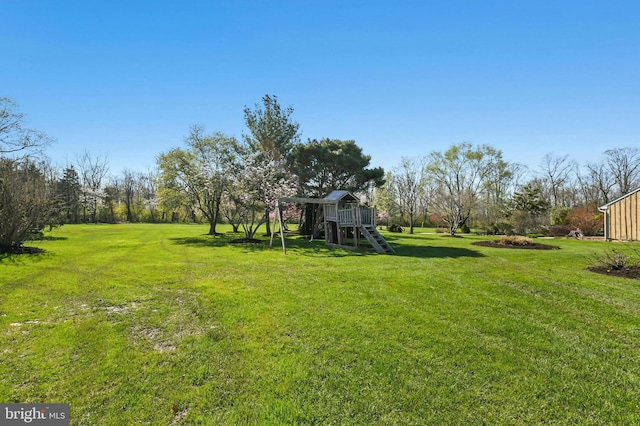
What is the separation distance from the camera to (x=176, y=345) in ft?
14.6

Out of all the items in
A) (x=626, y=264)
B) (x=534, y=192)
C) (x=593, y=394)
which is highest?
(x=534, y=192)

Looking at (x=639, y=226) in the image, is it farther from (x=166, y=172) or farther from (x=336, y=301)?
(x=166, y=172)

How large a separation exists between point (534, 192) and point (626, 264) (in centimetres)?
2566

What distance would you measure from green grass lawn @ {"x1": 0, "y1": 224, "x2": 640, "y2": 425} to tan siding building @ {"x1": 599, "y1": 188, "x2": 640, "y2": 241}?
11.0 m

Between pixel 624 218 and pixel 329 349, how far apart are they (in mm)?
18445

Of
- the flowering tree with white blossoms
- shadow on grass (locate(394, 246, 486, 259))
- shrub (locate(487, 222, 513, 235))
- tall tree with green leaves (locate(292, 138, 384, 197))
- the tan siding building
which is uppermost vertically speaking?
tall tree with green leaves (locate(292, 138, 384, 197))

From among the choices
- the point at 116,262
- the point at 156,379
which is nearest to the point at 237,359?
the point at 156,379

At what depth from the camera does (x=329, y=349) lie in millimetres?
4301

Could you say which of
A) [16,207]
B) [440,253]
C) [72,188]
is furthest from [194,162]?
[72,188]

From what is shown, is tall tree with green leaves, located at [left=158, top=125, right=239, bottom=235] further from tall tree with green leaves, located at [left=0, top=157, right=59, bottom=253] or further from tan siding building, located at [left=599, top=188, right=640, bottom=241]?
tan siding building, located at [left=599, top=188, right=640, bottom=241]

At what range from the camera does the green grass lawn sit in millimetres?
3193

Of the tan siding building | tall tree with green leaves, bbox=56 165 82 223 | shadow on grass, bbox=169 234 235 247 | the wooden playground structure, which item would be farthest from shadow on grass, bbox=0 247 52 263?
tall tree with green leaves, bbox=56 165 82 223

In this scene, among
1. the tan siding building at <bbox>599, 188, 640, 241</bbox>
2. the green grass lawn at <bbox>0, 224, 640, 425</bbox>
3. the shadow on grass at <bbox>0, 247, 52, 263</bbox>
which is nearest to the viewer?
the green grass lawn at <bbox>0, 224, 640, 425</bbox>

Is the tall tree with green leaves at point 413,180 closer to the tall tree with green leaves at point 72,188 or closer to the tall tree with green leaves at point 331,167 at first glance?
the tall tree with green leaves at point 331,167
